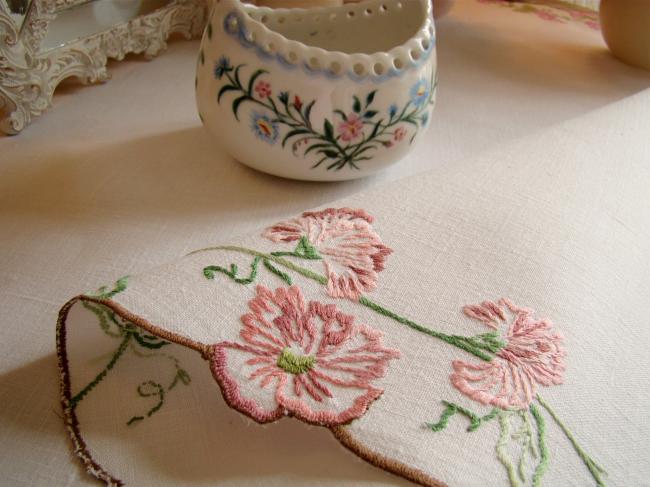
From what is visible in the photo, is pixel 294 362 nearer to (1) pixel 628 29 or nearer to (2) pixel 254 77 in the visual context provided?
(2) pixel 254 77

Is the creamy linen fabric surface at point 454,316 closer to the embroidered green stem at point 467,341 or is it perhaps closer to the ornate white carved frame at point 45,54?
the embroidered green stem at point 467,341

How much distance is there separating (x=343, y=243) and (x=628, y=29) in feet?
1.64

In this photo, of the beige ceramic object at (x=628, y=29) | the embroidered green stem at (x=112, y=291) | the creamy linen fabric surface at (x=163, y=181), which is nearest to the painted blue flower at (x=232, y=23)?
the creamy linen fabric surface at (x=163, y=181)

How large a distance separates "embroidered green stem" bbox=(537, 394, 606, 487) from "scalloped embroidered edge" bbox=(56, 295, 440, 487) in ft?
0.21

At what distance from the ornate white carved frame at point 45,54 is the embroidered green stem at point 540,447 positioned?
0.48 m

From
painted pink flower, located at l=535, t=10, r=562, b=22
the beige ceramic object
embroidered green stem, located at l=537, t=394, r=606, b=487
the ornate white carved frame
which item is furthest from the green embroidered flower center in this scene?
painted pink flower, located at l=535, t=10, r=562, b=22

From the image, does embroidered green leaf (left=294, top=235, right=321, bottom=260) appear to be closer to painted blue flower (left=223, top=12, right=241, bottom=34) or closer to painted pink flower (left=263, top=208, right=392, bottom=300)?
painted pink flower (left=263, top=208, right=392, bottom=300)

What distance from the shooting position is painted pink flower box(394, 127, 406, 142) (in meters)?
0.48

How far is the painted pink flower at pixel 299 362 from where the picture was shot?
0.91ft

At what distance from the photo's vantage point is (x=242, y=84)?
1.53 ft

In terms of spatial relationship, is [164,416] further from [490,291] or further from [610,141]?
[610,141]

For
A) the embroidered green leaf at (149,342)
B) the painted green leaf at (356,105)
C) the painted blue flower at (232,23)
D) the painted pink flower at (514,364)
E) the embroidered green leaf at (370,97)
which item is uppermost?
the painted blue flower at (232,23)

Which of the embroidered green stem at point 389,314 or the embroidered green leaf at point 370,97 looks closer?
the embroidered green stem at point 389,314

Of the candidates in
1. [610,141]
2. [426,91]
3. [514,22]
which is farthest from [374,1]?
[514,22]
